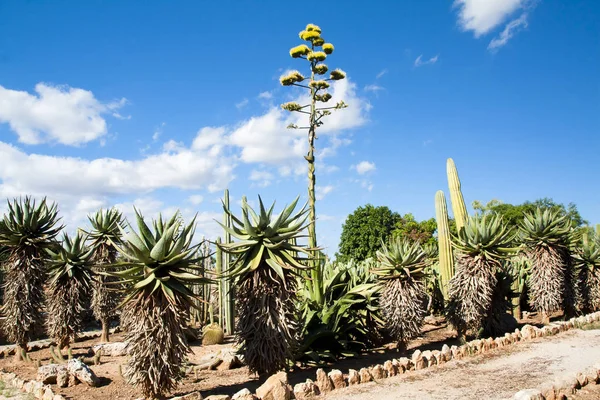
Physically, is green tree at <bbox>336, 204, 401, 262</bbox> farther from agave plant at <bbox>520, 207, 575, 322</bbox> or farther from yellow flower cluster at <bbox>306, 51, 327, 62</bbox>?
yellow flower cluster at <bbox>306, 51, 327, 62</bbox>

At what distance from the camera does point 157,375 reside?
5730 mm

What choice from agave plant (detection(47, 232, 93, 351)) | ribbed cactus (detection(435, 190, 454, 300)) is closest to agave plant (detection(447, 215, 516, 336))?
ribbed cactus (detection(435, 190, 454, 300))

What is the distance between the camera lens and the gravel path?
20.2 ft

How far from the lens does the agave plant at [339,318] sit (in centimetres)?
834

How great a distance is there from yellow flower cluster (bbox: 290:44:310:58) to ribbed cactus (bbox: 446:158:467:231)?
4.96 m

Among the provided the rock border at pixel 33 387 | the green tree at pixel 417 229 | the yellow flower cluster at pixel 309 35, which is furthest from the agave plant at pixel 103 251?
the green tree at pixel 417 229

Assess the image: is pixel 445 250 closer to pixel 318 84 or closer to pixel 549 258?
pixel 549 258

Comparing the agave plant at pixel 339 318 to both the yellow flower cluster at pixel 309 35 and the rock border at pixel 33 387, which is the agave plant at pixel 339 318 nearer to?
the rock border at pixel 33 387

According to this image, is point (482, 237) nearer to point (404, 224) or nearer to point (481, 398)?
point (481, 398)

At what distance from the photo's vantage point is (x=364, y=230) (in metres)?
36.5

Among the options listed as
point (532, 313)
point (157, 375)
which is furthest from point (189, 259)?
point (532, 313)

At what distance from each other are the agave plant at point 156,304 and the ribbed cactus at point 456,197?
791 centimetres

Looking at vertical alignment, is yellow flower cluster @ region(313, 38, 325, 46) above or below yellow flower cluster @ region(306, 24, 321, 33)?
below

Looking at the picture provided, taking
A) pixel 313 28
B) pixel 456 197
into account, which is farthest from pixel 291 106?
pixel 456 197
